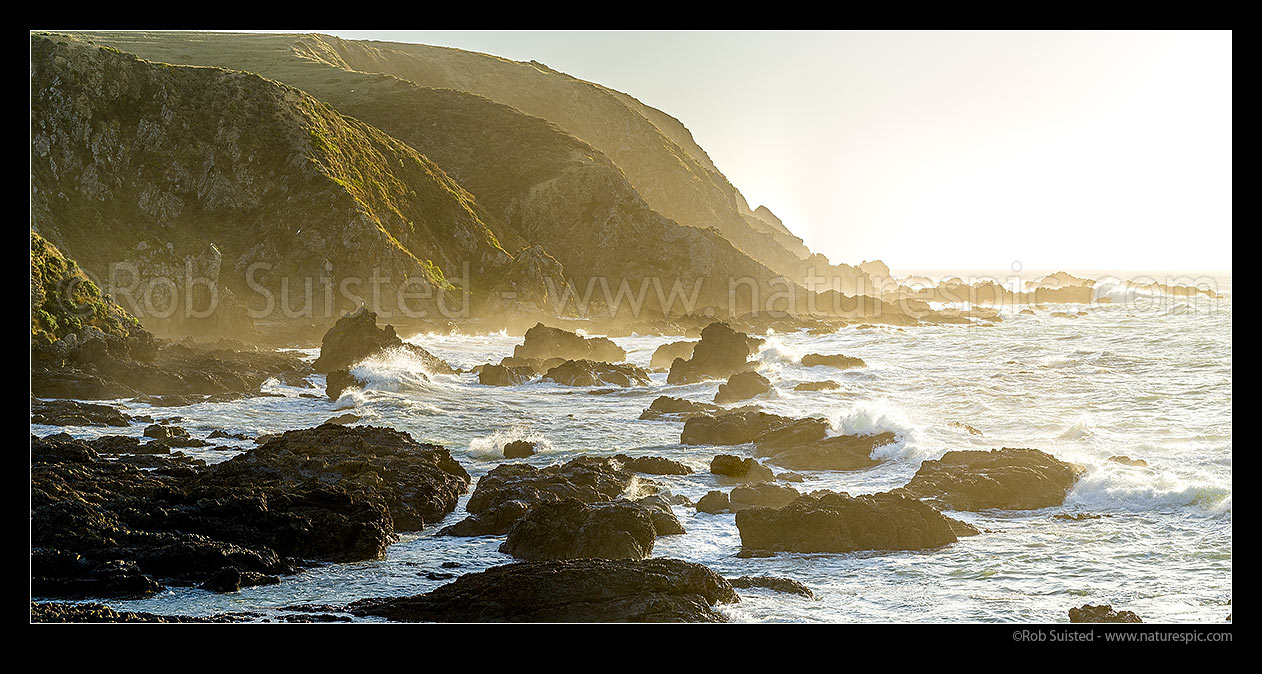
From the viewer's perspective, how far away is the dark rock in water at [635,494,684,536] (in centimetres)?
1609

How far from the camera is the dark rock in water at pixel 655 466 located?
69.6 feet

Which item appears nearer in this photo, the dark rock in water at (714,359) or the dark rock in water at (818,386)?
the dark rock in water at (818,386)

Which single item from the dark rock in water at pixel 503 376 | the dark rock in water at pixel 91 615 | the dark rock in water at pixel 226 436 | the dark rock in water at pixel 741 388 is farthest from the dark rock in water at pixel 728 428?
the dark rock in water at pixel 503 376

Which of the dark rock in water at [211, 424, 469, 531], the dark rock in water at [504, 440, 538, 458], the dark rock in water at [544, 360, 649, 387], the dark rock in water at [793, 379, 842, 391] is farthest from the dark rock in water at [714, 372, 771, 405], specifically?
the dark rock in water at [211, 424, 469, 531]

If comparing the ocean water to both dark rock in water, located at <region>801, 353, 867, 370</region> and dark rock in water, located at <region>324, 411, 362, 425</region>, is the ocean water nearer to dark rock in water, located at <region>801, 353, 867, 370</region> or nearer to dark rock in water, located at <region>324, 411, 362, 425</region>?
dark rock in water, located at <region>324, 411, 362, 425</region>

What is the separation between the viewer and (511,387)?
41.0 meters

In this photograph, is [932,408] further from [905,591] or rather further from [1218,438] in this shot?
[905,591]

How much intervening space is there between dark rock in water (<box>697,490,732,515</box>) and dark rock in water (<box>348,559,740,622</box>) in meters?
5.57

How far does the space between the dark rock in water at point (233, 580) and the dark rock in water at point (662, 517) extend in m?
6.33

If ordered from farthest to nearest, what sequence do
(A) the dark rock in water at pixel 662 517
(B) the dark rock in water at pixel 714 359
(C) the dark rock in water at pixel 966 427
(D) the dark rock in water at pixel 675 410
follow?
(B) the dark rock in water at pixel 714 359, (D) the dark rock in water at pixel 675 410, (C) the dark rock in water at pixel 966 427, (A) the dark rock in water at pixel 662 517

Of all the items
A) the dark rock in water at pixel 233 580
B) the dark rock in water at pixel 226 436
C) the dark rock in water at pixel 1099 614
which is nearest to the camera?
the dark rock in water at pixel 1099 614

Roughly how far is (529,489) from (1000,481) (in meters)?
9.81

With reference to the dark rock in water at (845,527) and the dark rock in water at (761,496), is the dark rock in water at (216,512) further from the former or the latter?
the dark rock in water at (845,527)

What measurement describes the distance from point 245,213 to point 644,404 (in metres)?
50.5
